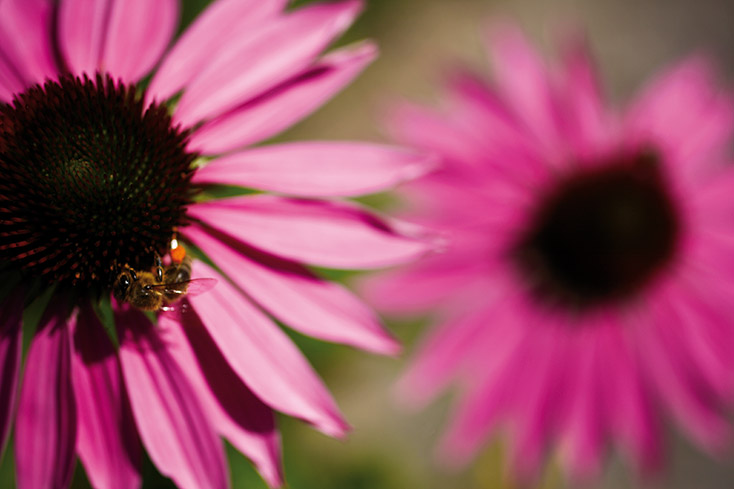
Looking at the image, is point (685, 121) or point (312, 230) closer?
point (312, 230)

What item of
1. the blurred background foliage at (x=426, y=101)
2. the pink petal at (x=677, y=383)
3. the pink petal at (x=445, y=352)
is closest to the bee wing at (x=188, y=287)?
the blurred background foliage at (x=426, y=101)

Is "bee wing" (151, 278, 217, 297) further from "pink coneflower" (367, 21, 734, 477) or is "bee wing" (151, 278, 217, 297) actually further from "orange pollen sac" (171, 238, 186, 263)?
"pink coneflower" (367, 21, 734, 477)

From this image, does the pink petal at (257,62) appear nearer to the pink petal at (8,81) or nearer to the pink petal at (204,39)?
the pink petal at (204,39)

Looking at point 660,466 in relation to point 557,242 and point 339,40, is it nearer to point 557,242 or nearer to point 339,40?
point 557,242

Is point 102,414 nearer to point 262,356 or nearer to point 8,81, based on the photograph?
point 262,356

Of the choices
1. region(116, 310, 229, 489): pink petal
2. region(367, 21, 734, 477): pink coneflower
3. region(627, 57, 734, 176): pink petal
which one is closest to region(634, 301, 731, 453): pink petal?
region(367, 21, 734, 477): pink coneflower

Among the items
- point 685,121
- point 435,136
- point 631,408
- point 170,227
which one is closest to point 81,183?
point 170,227

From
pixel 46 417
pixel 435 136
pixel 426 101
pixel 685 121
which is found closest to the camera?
pixel 46 417

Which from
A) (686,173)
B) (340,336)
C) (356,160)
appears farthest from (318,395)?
(686,173)
